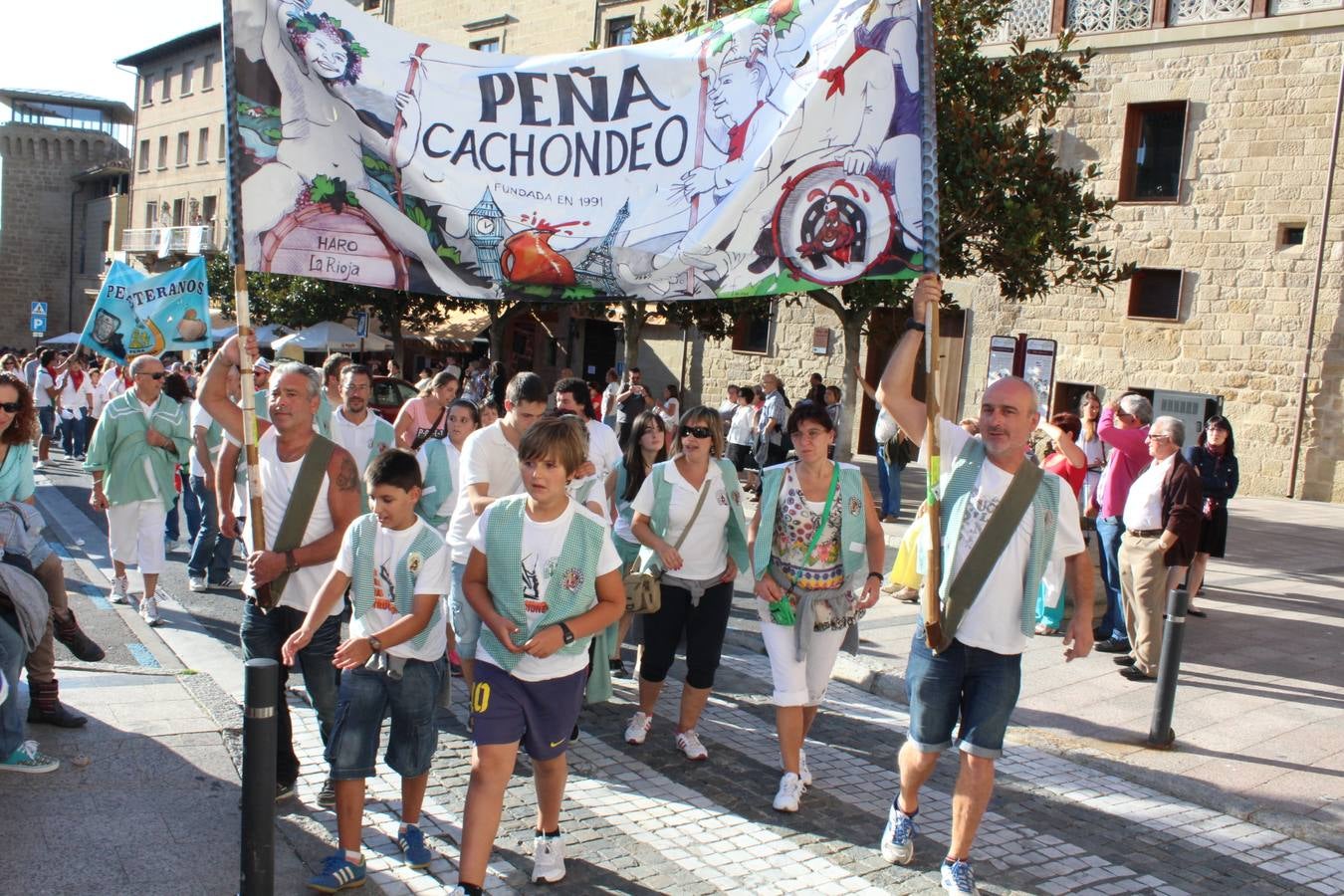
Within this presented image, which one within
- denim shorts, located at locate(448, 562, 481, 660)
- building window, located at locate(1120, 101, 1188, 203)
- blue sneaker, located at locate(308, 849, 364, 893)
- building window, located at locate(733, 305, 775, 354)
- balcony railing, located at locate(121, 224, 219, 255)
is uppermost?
building window, located at locate(1120, 101, 1188, 203)

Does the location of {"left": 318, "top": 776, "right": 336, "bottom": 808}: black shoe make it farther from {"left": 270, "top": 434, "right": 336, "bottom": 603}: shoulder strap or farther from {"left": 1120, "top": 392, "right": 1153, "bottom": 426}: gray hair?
{"left": 1120, "top": 392, "right": 1153, "bottom": 426}: gray hair

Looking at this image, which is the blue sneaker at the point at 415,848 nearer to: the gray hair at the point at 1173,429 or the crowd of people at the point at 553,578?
the crowd of people at the point at 553,578

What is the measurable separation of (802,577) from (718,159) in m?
1.99

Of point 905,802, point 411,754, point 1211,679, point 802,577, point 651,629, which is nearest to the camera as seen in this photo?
point 411,754

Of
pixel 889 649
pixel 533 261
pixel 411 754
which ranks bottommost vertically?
pixel 889 649

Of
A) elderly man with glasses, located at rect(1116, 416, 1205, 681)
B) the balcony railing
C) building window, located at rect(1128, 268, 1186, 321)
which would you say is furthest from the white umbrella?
elderly man with glasses, located at rect(1116, 416, 1205, 681)

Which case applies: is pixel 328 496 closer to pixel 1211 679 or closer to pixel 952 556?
pixel 952 556

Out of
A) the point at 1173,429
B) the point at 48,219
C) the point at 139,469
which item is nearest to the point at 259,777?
the point at 139,469

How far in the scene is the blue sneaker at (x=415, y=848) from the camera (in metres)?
4.23

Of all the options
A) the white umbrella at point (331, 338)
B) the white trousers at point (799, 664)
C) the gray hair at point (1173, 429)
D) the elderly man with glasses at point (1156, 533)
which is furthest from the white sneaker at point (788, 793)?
the white umbrella at point (331, 338)

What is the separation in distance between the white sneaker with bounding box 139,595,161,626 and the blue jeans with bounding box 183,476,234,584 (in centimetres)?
103

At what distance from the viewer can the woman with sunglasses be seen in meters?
5.67

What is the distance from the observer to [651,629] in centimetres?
585

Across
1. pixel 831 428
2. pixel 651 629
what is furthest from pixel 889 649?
pixel 831 428
